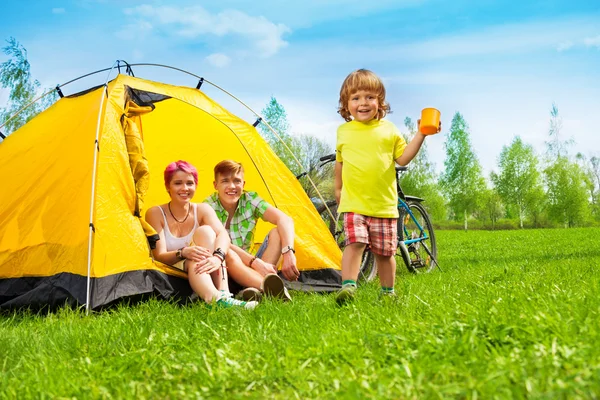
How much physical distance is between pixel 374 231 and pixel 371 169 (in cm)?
36

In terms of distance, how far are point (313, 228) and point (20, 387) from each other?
3.17m

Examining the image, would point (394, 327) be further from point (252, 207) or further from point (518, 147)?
point (518, 147)

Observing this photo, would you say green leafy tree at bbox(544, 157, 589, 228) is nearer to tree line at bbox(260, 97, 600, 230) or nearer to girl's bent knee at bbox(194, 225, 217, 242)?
tree line at bbox(260, 97, 600, 230)

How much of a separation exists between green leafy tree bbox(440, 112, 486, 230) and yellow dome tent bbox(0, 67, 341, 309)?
2926 cm

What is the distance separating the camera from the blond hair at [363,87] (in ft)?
11.4

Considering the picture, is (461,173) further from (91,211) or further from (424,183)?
(91,211)

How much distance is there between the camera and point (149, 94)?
460cm

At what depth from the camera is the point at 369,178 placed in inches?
136

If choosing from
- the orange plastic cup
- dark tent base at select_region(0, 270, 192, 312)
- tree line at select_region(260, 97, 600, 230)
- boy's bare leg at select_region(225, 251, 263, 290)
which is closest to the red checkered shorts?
the orange plastic cup

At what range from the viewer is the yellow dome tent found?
12.7 feet

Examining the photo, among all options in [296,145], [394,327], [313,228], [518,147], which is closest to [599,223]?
[518,147]

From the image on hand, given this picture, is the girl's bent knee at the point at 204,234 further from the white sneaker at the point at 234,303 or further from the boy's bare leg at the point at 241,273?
the white sneaker at the point at 234,303

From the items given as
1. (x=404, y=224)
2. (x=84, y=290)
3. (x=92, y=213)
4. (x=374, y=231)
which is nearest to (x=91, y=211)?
(x=92, y=213)

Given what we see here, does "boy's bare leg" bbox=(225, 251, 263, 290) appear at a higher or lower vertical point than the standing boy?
lower
